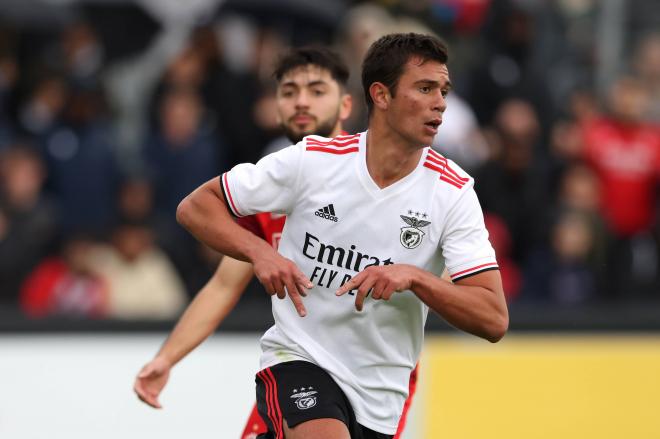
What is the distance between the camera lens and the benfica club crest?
5.93 m

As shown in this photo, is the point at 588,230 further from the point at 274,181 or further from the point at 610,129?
the point at 274,181

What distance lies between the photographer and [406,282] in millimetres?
5496

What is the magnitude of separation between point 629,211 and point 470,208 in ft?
18.3

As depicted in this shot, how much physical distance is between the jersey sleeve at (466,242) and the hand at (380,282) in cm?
35

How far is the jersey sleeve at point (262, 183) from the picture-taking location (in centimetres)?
599

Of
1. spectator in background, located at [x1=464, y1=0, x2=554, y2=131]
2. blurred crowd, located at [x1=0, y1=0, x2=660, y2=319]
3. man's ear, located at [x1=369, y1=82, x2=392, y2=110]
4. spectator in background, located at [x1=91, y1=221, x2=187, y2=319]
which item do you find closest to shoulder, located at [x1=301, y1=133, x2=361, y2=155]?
man's ear, located at [x1=369, y1=82, x2=392, y2=110]

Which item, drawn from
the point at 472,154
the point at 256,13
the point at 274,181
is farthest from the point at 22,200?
the point at 274,181

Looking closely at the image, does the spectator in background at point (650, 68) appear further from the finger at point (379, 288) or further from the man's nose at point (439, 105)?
the finger at point (379, 288)

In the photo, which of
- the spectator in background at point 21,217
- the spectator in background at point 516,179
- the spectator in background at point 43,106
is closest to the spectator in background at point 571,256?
the spectator in background at point 516,179

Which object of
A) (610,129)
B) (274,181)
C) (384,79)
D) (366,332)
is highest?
(610,129)

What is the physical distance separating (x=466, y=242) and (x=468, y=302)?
12.7 inches

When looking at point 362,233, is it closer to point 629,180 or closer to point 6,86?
point 629,180

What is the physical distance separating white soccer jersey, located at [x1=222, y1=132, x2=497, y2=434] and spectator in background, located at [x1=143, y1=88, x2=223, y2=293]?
15.5ft

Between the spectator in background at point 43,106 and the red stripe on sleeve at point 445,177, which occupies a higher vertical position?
the spectator in background at point 43,106
